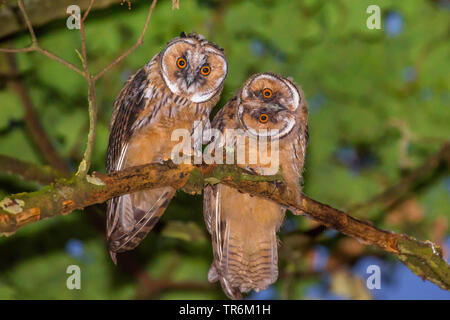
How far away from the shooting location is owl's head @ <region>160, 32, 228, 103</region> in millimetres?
4422

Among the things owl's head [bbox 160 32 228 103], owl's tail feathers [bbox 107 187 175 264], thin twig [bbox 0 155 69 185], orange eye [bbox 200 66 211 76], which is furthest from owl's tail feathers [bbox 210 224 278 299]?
thin twig [bbox 0 155 69 185]

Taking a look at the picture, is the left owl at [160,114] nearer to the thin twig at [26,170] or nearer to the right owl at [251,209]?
the right owl at [251,209]

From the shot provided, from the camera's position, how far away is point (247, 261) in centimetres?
483

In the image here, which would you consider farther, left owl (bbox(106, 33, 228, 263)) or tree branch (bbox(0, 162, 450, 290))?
left owl (bbox(106, 33, 228, 263))

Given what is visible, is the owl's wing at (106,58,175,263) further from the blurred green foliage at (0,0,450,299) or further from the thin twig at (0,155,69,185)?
the blurred green foliage at (0,0,450,299)

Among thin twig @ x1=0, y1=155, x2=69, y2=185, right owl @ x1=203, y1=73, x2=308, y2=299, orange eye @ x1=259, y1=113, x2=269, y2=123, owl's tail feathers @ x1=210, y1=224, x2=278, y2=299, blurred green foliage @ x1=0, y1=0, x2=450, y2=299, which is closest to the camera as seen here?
orange eye @ x1=259, y1=113, x2=269, y2=123

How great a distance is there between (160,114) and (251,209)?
98cm

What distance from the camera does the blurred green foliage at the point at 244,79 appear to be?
6105 mm

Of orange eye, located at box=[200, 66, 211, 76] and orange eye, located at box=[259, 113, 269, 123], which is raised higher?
orange eye, located at box=[200, 66, 211, 76]

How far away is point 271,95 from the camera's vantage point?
4.23 m

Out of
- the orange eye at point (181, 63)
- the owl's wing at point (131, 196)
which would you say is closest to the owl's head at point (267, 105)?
the orange eye at point (181, 63)
